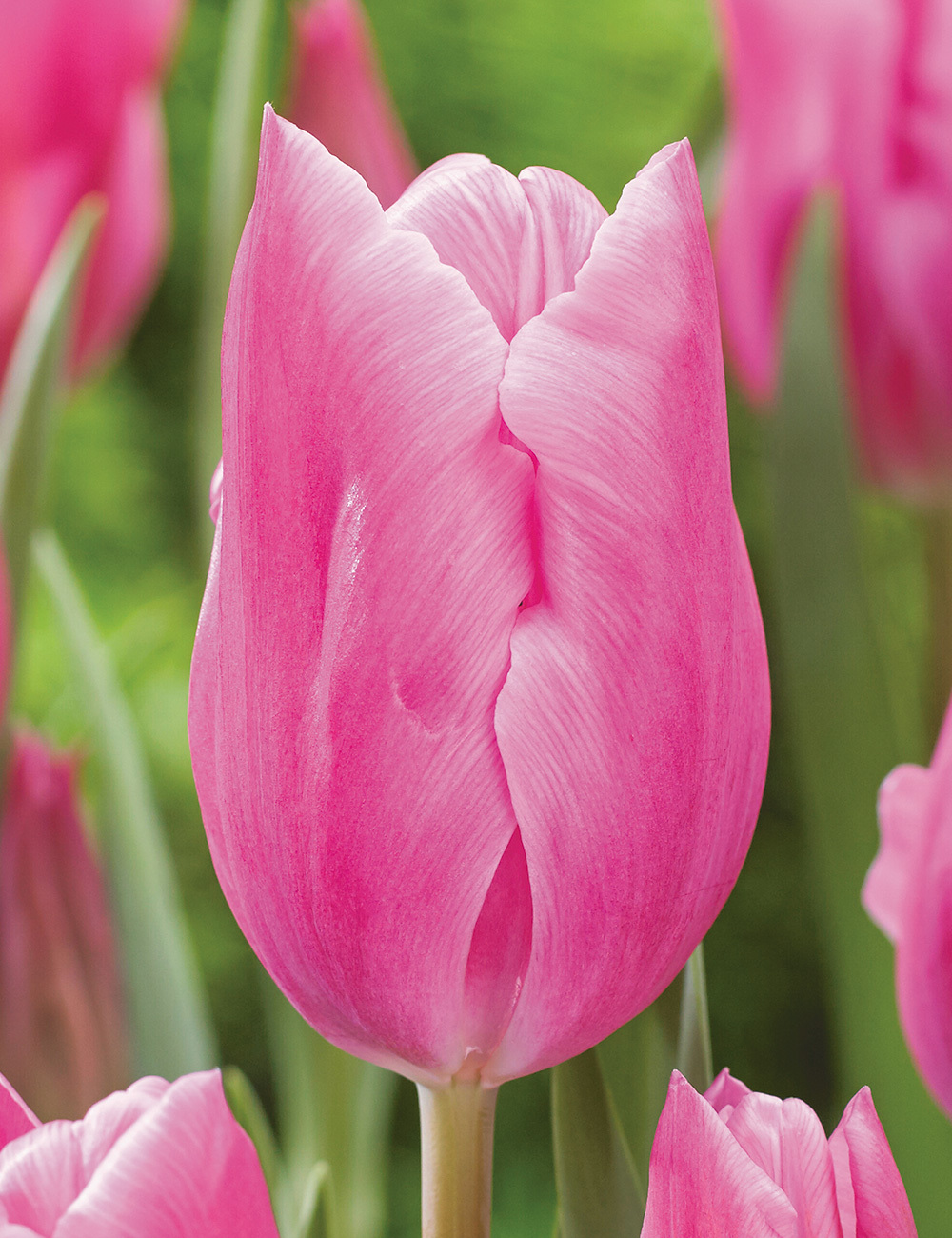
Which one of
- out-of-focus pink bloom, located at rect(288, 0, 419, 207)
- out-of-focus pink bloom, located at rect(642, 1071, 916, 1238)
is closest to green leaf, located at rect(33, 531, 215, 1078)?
out-of-focus pink bloom, located at rect(288, 0, 419, 207)

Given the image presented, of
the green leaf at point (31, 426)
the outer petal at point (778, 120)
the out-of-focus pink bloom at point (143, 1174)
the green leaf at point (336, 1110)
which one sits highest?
the outer petal at point (778, 120)

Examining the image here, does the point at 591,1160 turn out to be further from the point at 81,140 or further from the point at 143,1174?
the point at 81,140

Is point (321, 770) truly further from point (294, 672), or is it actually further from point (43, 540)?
point (43, 540)

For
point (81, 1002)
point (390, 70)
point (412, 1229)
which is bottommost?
point (412, 1229)

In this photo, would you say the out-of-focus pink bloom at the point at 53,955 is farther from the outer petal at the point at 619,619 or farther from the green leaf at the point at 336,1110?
the outer petal at the point at 619,619

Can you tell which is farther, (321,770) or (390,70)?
(390,70)

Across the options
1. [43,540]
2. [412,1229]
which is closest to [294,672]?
[43,540]

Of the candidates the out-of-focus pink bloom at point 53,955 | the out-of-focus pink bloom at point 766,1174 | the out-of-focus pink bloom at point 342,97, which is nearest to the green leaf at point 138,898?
the out-of-focus pink bloom at point 53,955

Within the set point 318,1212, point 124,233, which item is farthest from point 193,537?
point 318,1212
